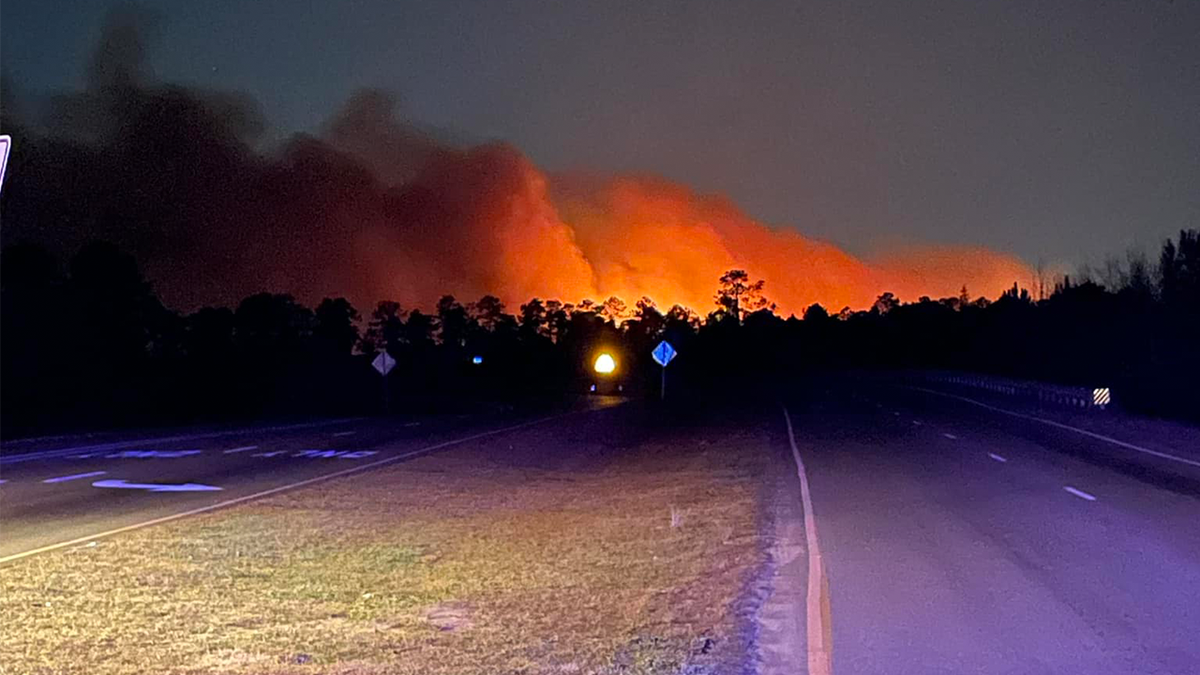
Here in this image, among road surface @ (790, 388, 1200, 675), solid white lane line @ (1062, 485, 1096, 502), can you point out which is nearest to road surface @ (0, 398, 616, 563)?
road surface @ (790, 388, 1200, 675)

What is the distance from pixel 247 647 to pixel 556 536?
24.8 ft

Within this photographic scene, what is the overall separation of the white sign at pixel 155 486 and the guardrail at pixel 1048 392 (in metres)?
42.5

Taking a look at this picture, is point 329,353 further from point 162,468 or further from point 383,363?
point 162,468

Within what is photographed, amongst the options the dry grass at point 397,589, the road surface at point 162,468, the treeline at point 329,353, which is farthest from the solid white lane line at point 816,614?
the treeline at point 329,353

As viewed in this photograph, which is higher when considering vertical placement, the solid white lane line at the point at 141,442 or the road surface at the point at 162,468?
the solid white lane line at the point at 141,442

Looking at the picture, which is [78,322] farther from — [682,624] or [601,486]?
[682,624]

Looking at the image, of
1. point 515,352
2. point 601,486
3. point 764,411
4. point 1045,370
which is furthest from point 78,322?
point 1045,370

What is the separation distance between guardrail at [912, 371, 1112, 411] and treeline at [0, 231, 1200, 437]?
47.2 inches

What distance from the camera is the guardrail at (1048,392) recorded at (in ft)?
188

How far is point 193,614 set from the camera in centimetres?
1116

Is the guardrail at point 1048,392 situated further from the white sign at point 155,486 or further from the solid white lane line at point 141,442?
the white sign at point 155,486

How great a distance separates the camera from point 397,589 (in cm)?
1260

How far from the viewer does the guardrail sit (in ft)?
188

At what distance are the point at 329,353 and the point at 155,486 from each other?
6484 cm
